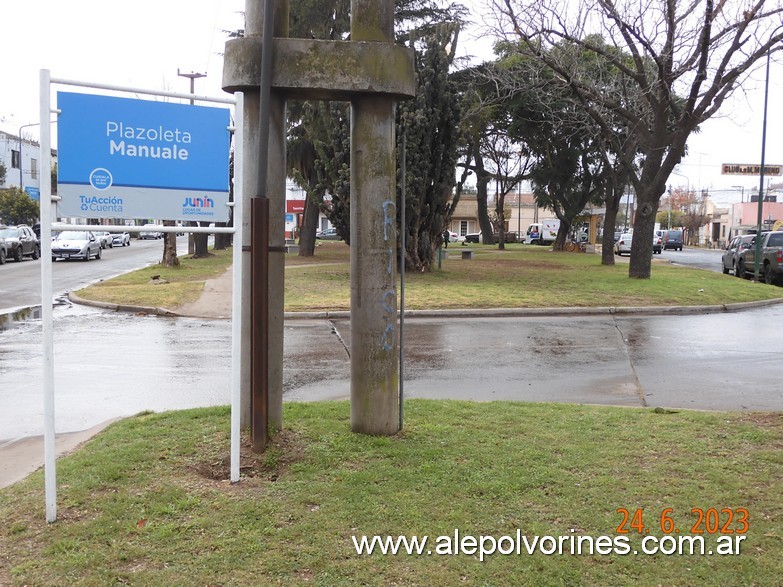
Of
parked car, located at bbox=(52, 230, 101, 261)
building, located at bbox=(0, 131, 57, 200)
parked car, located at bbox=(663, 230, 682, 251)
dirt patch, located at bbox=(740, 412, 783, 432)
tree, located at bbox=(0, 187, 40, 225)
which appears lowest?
dirt patch, located at bbox=(740, 412, 783, 432)

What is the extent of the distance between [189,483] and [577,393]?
4823 millimetres

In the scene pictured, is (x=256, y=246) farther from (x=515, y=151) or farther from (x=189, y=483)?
(x=515, y=151)

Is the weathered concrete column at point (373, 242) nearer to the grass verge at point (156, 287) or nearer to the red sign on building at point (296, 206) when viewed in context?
the grass verge at point (156, 287)

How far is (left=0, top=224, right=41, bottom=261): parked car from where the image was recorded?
33.6m

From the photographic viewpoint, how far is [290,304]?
52.6 feet

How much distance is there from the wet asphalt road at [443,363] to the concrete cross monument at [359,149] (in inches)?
93.6

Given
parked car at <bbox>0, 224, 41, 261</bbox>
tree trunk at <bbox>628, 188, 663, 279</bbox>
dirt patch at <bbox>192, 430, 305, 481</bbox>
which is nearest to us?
dirt patch at <bbox>192, 430, 305, 481</bbox>

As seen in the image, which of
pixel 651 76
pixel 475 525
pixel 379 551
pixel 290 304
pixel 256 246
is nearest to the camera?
pixel 379 551

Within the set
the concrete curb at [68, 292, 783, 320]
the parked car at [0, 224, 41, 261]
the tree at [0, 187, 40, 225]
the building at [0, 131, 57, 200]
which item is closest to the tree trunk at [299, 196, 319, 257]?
the parked car at [0, 224, 41, 261]

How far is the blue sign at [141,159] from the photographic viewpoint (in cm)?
419

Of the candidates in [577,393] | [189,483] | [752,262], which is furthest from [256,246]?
[752,262]

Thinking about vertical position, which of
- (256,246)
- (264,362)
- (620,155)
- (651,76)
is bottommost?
(264,362)

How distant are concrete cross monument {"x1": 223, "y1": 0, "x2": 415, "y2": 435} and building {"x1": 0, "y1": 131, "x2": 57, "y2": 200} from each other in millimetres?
64165

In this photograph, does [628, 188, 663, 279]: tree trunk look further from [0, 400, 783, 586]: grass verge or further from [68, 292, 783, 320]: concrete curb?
[0, 400, 783, 586]: grass verge
